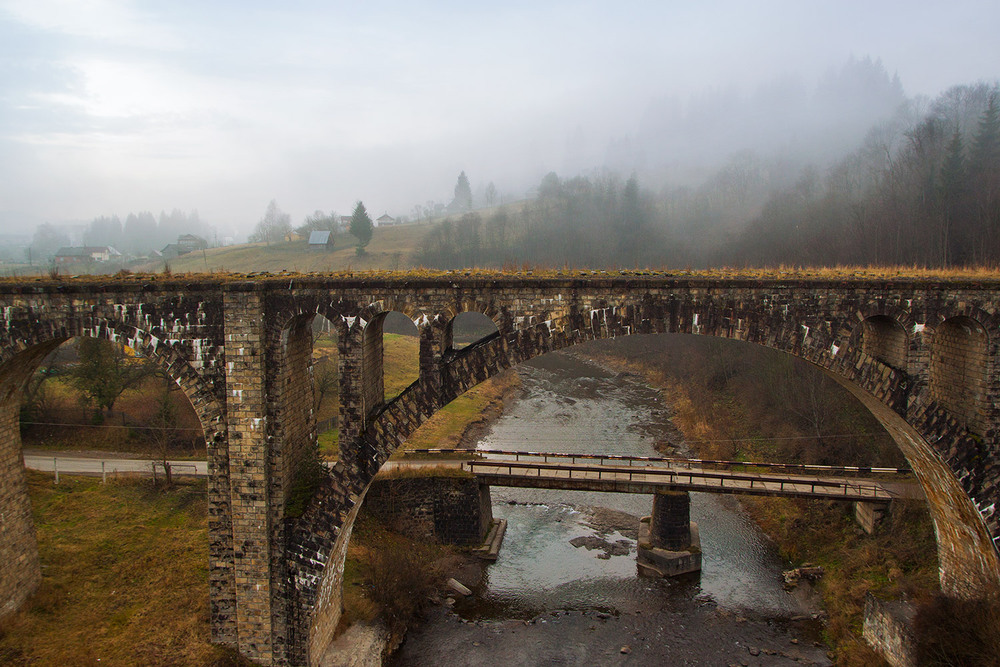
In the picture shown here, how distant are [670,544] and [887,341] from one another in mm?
11424

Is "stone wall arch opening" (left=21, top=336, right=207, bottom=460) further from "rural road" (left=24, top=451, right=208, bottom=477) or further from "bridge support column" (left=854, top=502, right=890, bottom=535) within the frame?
"bridge support column" (left=854, top=502, right=890, bottom=535)

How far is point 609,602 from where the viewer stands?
67.9ft

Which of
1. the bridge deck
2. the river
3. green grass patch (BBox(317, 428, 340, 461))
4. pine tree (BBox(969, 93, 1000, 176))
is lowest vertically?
the river

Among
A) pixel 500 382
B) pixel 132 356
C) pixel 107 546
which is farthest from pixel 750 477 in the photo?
pixel 132 356

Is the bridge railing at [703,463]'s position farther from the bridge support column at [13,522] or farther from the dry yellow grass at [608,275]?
the bridge support column at [13,522]

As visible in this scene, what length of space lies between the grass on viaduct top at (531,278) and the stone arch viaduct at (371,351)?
0.07m

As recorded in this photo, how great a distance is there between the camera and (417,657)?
17.9 m

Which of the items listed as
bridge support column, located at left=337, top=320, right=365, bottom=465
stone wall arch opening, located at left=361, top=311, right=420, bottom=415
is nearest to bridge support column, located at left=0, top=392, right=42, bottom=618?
bridge support column, located at left=337, top=320, right=365, bottom=465

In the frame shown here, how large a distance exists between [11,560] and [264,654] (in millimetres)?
7657

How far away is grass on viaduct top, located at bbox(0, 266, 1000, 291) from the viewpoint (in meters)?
13.5

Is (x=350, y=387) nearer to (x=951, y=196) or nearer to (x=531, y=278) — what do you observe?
(x=531, y=278)

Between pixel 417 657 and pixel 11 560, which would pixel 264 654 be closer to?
pixel 417 657

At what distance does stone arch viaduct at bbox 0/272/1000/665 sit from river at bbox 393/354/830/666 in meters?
5.51

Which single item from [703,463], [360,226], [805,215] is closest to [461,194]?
[360,226]
